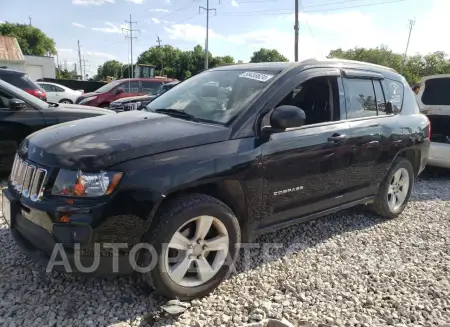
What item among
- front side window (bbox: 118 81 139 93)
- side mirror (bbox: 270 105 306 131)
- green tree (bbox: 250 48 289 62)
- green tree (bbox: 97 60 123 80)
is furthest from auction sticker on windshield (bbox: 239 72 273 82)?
green tree (bbox: 97 60 123 80)

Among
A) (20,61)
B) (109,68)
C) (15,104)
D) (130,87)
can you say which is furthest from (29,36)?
(15,104)

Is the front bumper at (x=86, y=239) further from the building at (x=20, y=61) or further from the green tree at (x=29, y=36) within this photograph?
the green tree at (x=29, y=36)

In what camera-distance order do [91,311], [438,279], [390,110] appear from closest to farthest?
1. [91,311]
2. [438,279]
3. [390,110]

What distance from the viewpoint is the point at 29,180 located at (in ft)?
8.30

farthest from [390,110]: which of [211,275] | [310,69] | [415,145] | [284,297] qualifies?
[211,275]

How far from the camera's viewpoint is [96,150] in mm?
2408

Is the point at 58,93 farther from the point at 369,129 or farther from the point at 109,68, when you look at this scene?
the point at 109,68

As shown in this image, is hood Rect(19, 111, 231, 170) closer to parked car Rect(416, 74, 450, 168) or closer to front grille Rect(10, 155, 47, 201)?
front grille Rect(10, 155, 47, 201)

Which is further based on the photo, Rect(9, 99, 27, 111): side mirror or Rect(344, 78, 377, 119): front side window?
Rect(9, 99, 27, 111): side mirror

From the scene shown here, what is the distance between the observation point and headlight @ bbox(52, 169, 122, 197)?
2289mm

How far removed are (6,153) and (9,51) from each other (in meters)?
36.9

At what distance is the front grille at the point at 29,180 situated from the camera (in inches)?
95.4

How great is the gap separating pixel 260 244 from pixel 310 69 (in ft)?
5.53

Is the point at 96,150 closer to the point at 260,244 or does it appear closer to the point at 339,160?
the point at 260,244
